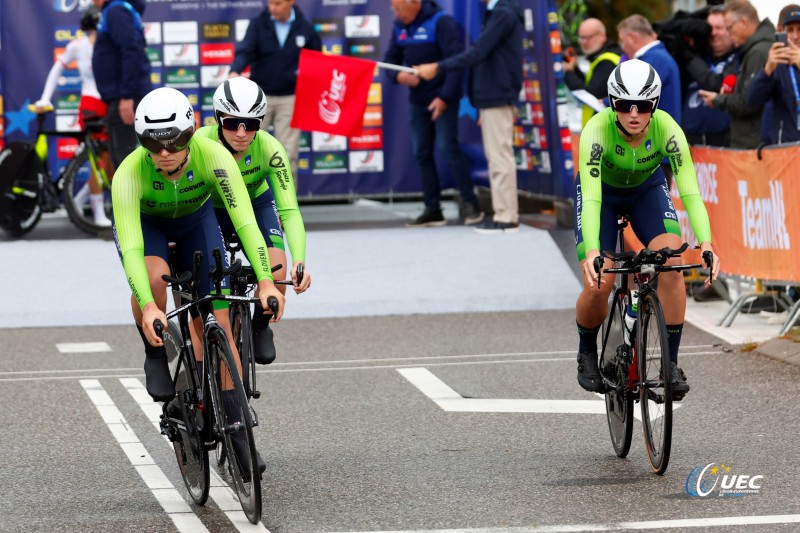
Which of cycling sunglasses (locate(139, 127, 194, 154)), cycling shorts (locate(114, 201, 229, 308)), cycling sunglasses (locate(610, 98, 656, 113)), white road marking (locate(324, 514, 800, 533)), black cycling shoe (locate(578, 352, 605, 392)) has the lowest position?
white road marking (locate(324, 514, 800, 533))

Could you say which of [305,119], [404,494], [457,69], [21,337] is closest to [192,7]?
[305,119]

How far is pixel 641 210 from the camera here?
8.20 metres

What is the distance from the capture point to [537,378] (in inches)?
405

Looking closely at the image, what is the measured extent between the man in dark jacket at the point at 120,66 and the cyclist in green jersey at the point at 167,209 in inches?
297

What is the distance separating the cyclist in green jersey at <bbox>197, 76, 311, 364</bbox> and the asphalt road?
926 mm

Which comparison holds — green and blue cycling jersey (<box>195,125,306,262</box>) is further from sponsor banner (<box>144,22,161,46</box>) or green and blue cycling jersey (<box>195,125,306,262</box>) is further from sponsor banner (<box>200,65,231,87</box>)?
sponsor banner (<box>144,22,161,46</box>)

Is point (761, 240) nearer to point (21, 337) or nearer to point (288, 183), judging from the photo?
point (288, 183)

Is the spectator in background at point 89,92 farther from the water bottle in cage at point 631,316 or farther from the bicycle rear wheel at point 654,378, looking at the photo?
the bicycle rear wheel at point 654,378

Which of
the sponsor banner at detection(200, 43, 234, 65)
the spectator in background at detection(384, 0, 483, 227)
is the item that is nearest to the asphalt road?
the spectator in background at detection(384, 0, 483, 227)

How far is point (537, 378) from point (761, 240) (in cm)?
260

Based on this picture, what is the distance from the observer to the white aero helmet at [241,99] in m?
7.89

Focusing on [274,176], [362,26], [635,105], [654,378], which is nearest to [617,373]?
[654,378]

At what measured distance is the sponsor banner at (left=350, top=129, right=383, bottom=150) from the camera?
17.8 m

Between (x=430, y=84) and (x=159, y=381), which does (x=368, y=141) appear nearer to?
(x=430, y=84)
